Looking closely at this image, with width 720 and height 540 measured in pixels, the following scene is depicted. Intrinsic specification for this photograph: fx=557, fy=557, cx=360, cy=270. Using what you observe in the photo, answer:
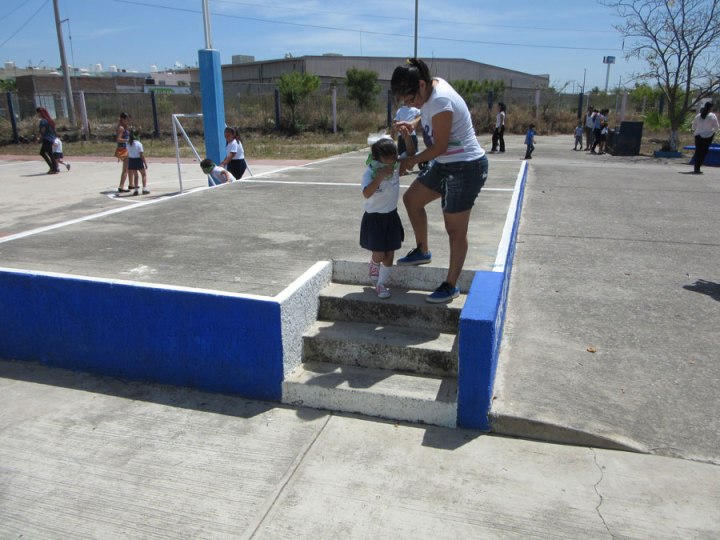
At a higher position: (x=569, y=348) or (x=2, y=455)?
(x=569, y=348)

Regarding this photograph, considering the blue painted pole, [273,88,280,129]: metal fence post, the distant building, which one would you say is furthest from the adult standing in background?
the distant building

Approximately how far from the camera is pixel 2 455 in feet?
10.6

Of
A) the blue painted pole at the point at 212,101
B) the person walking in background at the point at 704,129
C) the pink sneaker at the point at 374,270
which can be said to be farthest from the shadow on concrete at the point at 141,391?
the person walking in background at the point at 704,129

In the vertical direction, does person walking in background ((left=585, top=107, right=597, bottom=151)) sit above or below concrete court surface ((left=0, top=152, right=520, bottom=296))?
above

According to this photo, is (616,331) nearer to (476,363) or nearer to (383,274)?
(476,363)

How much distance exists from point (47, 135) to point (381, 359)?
45.7ft

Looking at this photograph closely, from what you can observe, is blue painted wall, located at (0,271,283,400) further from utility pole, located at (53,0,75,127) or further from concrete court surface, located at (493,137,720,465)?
utility pole, located at (53,0,75,127)

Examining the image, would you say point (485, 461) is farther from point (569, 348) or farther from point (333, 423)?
point (569, 348)

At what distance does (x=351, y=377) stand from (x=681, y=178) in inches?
450

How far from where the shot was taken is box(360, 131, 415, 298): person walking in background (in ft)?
12.7

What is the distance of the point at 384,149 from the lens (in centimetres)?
382

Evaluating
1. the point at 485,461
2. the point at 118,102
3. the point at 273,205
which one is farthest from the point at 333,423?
the point at 118,102

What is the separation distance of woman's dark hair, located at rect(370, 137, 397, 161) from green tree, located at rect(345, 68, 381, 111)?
98.1ft

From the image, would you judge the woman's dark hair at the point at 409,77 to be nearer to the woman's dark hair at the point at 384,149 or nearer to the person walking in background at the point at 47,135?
the woman's dark hair at the point at 384,149
